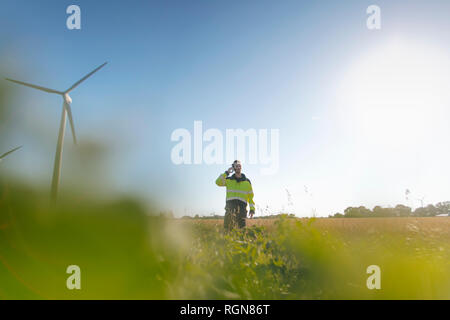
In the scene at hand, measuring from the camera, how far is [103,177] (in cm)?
155

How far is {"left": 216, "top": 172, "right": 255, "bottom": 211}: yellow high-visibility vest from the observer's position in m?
9.77

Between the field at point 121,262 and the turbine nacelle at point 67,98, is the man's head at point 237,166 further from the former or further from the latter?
the turbine nacelle at point 67,98

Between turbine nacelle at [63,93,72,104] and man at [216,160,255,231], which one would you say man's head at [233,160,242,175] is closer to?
man at [216,160,255,231]

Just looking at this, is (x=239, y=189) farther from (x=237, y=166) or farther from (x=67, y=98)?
(x=67, y=98)

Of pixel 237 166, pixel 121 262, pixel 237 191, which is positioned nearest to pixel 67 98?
pixel 237 166

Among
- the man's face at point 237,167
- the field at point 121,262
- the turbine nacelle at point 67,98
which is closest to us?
the field at point 121,262

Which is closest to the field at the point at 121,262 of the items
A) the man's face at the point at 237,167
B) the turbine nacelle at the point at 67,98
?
the man's face at the point at 237,167

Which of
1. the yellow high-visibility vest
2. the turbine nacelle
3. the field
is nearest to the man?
the yellow high-visibility vest

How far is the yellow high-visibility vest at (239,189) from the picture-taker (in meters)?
9.77

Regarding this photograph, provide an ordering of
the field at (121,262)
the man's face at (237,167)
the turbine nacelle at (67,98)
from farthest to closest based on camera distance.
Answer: the turbine nacelle at (67,98) → the man's face at (237,167) → the field at (121,262)

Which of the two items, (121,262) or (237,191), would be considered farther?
(237,191)

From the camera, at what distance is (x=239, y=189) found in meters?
9.80
